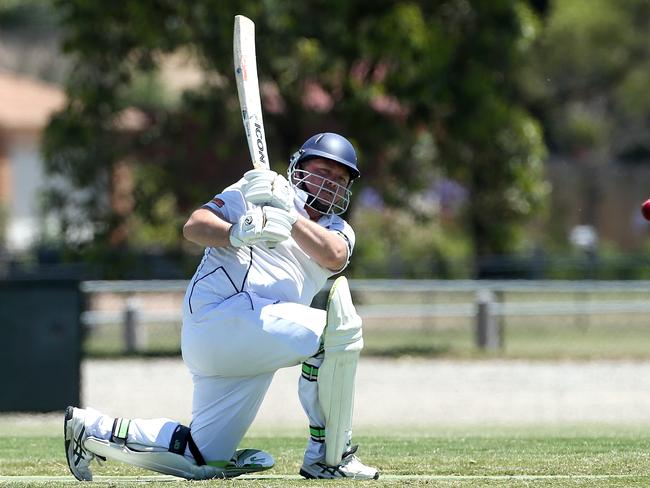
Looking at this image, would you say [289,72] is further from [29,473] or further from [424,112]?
[29,473]

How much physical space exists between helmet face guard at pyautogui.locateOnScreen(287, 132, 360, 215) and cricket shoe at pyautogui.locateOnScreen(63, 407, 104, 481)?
138 cm

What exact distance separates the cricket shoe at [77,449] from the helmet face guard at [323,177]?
1.38 m

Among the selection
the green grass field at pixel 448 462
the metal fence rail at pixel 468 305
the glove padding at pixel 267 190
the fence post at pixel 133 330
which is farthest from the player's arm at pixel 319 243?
the fence post at pixel 133 330

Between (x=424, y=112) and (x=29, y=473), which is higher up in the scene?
(x=424, y=112)

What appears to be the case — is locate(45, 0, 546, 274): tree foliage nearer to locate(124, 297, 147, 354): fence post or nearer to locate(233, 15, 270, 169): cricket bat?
locate(124, 297, 147, 354): fence post

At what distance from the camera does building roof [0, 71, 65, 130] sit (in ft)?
129

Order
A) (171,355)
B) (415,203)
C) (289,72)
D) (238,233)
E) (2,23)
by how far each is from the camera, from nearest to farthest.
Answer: (238,233) < (171,355) < (289,72) < (415,203) < (2,23)

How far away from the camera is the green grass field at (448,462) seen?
580 cm

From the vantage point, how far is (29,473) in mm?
6520

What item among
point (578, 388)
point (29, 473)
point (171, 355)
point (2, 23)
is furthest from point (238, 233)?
point (2, 23)

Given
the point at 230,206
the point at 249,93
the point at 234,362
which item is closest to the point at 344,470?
the point at 234,362

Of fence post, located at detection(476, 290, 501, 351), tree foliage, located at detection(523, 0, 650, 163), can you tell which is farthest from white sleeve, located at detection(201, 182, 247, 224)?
tree foliage, located at detection(523, 0, 650, 163)

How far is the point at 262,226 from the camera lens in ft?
19.1

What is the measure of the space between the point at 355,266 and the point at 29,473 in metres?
13.8
